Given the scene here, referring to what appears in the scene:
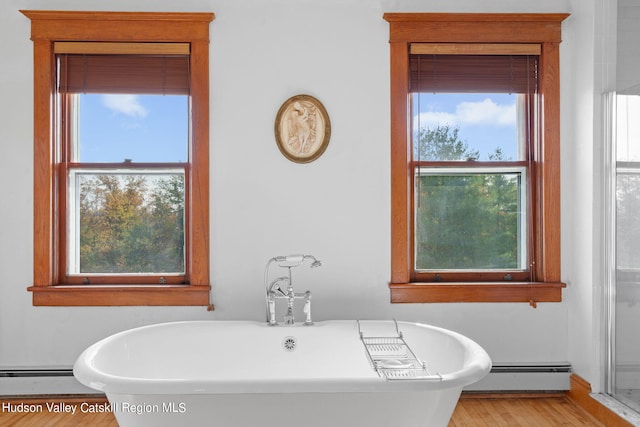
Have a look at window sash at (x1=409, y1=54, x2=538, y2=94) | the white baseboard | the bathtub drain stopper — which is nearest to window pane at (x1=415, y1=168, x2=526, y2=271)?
window sash at (x1=409, y1=54, x2=538, y2=94)

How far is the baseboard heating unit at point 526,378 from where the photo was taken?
2.86 metres

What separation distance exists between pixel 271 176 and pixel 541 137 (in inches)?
64.7

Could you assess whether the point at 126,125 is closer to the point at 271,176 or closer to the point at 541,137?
the point at 271,176

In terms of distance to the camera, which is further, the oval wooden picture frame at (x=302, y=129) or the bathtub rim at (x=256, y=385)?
the oval wooden picture frame at (x=302, y=129)

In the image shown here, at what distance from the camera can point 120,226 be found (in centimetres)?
291

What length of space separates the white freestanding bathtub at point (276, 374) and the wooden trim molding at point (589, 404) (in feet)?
3.07

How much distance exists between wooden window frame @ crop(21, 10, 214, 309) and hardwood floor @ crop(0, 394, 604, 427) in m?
0.57

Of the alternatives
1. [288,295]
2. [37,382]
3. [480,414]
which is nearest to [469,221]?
[480,414]

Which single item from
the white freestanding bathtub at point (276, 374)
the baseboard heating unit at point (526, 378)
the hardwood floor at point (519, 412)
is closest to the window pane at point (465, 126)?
the white freestanding bathtub at point (276, 374)

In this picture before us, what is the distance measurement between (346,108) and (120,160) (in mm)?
1406

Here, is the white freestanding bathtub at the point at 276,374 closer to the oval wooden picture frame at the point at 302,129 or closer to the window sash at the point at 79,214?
the window sash at the point at 79,214

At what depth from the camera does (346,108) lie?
2850 millimetres

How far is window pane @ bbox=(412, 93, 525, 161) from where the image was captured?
115 inches

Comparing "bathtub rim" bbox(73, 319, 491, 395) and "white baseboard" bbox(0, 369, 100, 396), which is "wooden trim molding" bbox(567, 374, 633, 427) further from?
"white baseboard" bbox(0, 369, 100, 396)
